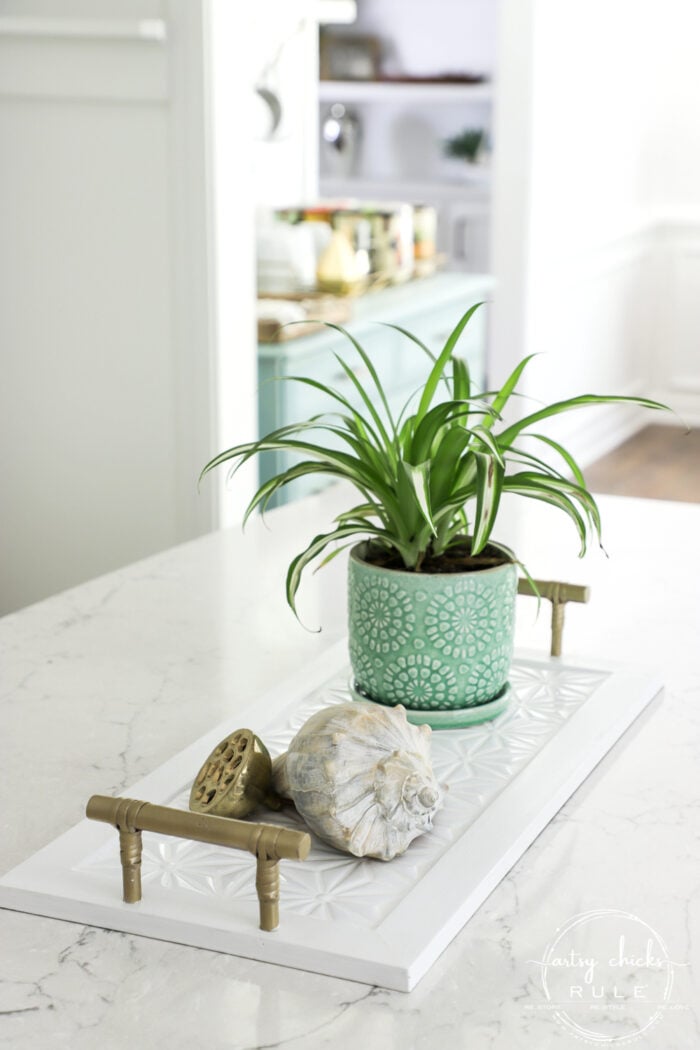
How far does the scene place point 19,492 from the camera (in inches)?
121

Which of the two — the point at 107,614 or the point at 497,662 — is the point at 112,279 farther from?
the point at 497,662

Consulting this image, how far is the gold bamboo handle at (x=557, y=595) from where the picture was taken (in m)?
1.29

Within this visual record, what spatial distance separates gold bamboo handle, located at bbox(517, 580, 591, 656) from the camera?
1289 millimetres

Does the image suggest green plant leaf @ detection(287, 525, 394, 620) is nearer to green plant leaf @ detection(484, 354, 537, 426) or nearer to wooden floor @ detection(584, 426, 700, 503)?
green plant leaf @ detection(484, 354, 537, 426)

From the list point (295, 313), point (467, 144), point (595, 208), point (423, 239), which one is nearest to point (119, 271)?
point (295, 313)

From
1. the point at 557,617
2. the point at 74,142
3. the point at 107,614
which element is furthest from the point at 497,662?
the point at 74,142

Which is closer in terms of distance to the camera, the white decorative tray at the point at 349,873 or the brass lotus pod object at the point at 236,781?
the white decorative tray at the point at 349,873

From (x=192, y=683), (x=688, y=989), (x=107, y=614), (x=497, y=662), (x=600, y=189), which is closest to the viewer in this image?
(x=688, y=989)

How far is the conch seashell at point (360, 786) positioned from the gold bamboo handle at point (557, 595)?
1.28ft

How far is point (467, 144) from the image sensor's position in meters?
6.56

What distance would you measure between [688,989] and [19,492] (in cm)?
248

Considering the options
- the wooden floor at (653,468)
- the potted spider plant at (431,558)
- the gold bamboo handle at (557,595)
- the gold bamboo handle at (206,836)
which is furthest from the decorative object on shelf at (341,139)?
the gold bamboo handle at (206,836)

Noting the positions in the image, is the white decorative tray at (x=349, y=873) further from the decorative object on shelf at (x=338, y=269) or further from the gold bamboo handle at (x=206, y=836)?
the decorative object on shelf at (x=338, y=269)

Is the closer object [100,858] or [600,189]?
[100,858]
